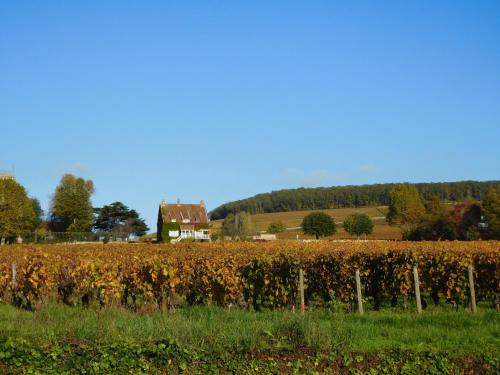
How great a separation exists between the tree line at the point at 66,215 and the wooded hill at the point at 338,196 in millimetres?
61592

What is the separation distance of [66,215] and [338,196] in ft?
273

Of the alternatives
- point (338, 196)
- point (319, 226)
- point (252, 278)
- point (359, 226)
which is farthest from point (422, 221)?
point (338, 196)

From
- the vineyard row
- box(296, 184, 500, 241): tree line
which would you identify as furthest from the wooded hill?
the vineyard row

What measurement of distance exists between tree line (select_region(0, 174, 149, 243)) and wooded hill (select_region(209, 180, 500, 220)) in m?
61.6

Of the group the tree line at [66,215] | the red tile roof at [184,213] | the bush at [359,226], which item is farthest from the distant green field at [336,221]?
the tree line at [66,215]

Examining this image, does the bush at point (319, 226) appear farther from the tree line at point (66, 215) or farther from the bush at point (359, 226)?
the tree line at point (66, 215)

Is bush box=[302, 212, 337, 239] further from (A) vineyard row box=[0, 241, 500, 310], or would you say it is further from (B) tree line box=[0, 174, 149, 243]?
(A) vineyard row box=[0, 241, 500, 310]

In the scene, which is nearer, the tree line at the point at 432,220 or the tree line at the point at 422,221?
the tree line at the point at 432,220

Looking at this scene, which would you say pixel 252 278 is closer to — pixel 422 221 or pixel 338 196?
pixel 422 221

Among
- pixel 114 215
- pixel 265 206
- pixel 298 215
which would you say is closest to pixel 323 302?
pixel 114 215

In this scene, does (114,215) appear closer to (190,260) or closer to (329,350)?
(190,260)

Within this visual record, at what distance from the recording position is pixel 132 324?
11305 millimetres

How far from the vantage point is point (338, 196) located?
162500mm

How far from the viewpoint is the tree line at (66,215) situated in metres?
75.4
